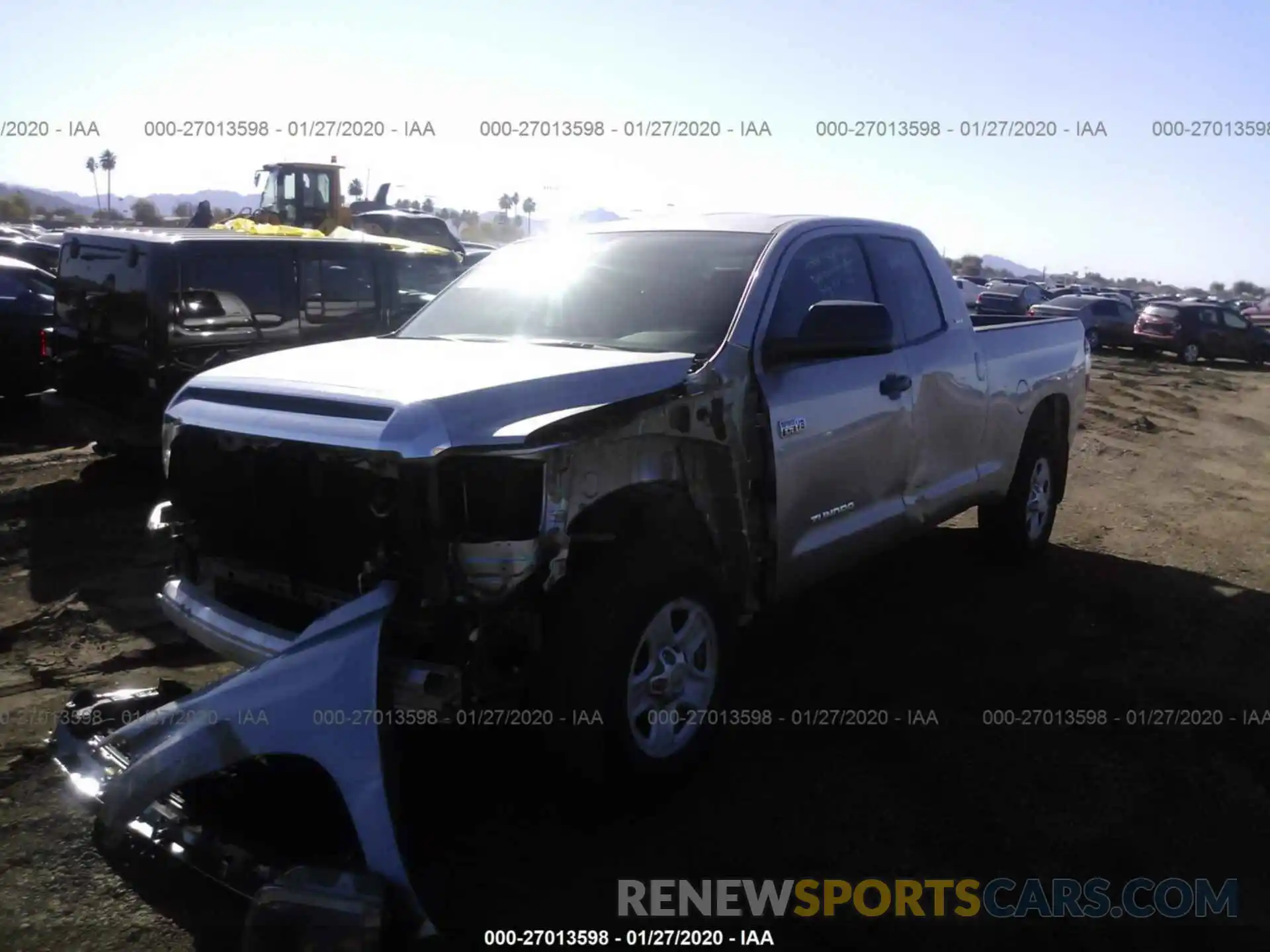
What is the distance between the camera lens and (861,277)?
16.5 ft

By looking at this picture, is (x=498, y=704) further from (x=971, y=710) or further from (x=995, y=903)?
(x=971, y=710)

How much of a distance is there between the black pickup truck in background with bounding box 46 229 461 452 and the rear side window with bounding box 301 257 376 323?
1 cm

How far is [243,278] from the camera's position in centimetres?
787

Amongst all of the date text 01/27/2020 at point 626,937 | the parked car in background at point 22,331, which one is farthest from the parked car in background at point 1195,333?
the date text 01/27/2020 at point 626,937

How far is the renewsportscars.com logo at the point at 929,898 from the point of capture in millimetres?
3211

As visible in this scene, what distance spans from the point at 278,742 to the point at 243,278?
565 cm

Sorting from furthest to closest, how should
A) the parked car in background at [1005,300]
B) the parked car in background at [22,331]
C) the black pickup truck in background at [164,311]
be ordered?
the parked car in background at [1005,300], the parked car in background at [22,331], the black pickup truck in background at [164,311]

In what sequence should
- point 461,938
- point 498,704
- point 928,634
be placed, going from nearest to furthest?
point 461,938 < point 498,704 < point 928,634

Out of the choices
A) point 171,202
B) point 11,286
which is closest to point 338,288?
point 11,286

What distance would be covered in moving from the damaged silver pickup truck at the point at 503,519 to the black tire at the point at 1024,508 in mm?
1722

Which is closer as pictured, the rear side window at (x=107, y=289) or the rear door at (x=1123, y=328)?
the rear side window at (x=107, y=289)

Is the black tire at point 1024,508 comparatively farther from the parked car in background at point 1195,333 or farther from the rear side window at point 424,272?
the parked car in background at point 1195,333

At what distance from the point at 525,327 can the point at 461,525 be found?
1554 mm

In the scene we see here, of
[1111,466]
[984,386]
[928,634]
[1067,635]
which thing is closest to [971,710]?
[928,634]
